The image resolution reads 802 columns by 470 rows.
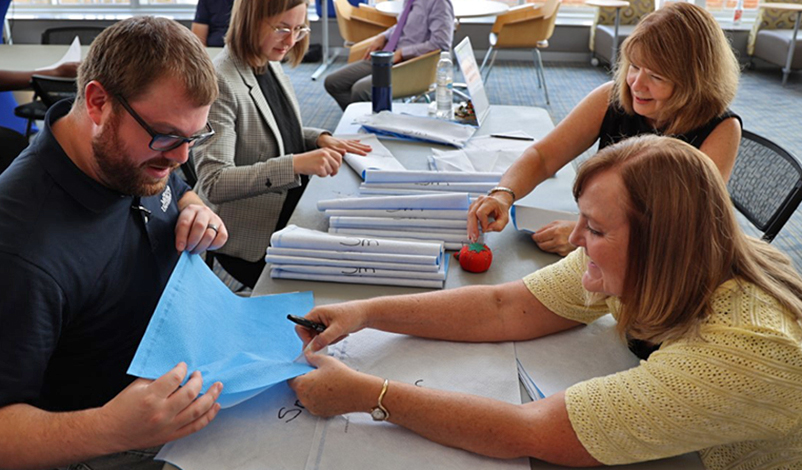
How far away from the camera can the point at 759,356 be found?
0.96 meters

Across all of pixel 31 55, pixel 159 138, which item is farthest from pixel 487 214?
pixel 31 55

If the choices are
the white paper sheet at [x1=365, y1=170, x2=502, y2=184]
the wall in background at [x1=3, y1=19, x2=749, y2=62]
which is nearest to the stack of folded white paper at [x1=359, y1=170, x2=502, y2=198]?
the white paper sheet at [x1=365, y1=170, x2=502, y2=184]

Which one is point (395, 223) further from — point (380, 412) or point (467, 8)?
point (467, 8)

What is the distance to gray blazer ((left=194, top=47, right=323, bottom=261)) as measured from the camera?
1992 mm

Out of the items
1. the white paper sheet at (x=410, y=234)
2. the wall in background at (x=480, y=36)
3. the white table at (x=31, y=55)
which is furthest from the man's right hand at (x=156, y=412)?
the wall in background at (x=480, y=36)

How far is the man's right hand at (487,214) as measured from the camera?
1.66m

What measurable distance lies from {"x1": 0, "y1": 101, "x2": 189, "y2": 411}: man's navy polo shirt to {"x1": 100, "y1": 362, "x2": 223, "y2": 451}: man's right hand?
17cm

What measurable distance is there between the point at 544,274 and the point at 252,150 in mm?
1157

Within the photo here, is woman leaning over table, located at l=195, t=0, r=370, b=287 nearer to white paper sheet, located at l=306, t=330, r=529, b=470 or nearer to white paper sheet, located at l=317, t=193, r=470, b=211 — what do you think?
white paper sheet, located at l=317, t=193, r=470, b=211

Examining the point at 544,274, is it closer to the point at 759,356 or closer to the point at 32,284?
the point at 759,356

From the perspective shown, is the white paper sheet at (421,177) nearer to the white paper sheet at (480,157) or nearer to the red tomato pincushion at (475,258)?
the white paper sheet at (480,157)

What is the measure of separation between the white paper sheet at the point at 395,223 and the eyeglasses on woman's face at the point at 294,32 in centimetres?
80

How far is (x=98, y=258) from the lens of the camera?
1235 mm

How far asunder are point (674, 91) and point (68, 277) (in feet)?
4.89
